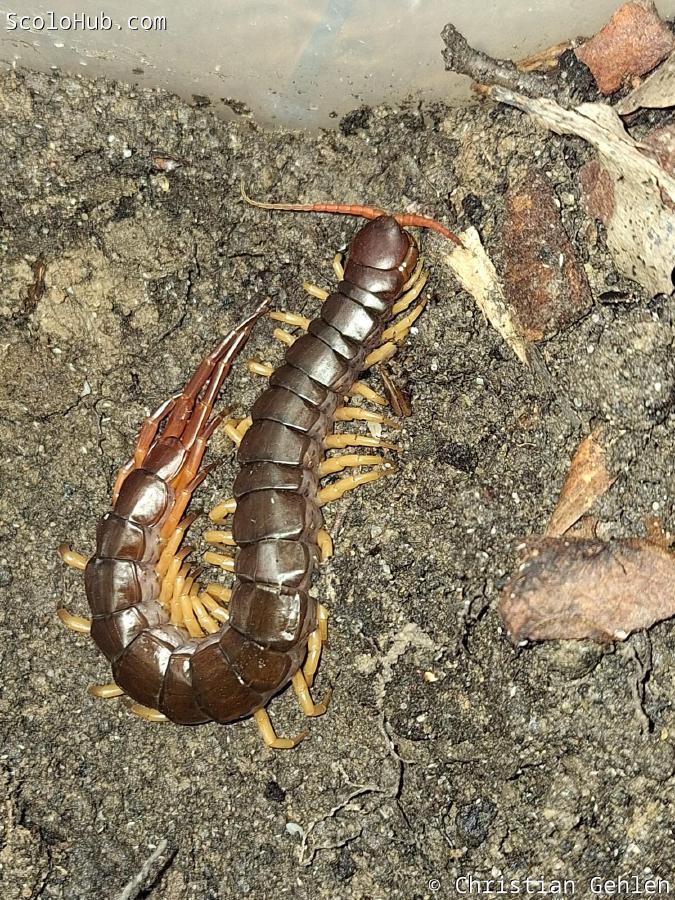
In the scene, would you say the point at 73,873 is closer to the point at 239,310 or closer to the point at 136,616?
the point at 136,616

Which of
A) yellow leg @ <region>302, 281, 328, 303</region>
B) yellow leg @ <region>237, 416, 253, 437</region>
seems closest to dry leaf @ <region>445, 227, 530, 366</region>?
yellow leg @ <region>302, 281, 328, 303</region>

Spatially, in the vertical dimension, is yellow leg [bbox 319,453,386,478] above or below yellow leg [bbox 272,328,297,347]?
below

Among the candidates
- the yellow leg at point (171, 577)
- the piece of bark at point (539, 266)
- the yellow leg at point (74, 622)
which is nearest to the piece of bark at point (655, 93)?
the piece of bark at point (539, 266)

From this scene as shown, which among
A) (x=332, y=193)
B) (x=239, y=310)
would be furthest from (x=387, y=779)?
(x=332, y=193)

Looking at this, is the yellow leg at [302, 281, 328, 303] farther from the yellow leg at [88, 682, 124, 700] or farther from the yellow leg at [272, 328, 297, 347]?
the yellow leg at [88, 682, 124, 700]

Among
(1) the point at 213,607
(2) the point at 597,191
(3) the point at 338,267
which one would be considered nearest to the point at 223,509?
(1) the point at 213,607

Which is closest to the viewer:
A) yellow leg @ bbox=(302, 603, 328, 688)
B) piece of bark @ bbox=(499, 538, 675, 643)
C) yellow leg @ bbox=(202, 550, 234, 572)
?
piece of bark @ bbox=(499, 538, 675, 643)
